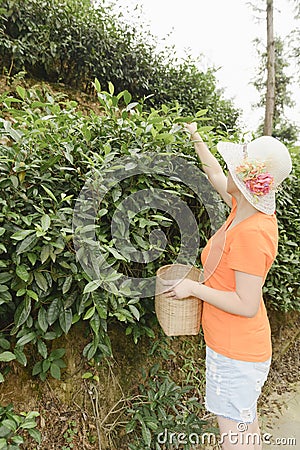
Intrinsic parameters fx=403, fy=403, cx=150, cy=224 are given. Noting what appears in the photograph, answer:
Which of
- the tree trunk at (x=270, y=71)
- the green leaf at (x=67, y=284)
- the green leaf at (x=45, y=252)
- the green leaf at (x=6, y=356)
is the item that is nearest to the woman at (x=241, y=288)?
the green leaf at (x=67, y=284)

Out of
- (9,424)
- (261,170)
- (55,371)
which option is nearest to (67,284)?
(55,371)

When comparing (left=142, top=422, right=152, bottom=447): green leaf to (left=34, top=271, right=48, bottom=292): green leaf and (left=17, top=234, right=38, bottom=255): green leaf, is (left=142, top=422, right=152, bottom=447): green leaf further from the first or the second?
(left=17, top=234, right=38, bottom=255): green leaf

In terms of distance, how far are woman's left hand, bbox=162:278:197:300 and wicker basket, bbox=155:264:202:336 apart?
3 cm

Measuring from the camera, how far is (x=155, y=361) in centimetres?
246

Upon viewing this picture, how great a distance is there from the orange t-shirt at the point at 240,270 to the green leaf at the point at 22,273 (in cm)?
76

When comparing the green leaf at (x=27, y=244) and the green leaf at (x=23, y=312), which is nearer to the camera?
the green leaf at (x=27, y=244)

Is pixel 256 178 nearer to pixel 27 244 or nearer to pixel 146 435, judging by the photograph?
pixel 27 244

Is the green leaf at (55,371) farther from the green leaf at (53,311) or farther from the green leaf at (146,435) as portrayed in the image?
the green leaf at (146,435)

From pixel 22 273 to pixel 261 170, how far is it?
995mm

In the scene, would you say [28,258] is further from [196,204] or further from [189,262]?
[196,204]

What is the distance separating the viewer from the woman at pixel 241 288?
1537 mm

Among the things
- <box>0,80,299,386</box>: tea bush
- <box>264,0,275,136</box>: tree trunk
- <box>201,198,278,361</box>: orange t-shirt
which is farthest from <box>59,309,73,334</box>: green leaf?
<box>264,0,275,136</box>: tree trunk

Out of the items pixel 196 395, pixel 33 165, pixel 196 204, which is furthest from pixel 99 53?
pixel 196 395

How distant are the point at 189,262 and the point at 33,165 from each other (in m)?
0.93
